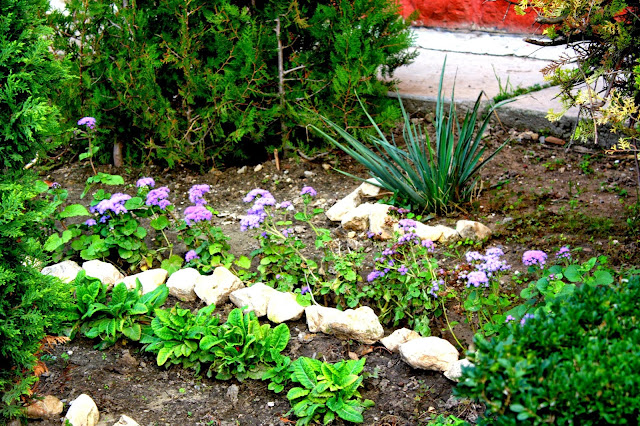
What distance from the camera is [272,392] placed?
3.15 m

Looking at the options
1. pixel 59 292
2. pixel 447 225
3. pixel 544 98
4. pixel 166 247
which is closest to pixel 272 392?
→ pixel 59 292

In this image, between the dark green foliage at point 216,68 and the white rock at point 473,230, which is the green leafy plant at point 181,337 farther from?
the dark green foliage at point 216,68

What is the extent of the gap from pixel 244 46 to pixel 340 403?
2.79m

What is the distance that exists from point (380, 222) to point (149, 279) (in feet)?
4.57

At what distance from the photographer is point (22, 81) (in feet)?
8.97

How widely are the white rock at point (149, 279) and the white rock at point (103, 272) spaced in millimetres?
67

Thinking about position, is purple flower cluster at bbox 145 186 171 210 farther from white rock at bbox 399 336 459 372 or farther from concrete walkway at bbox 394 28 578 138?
concrete walkway at bbox 394 28 578 138

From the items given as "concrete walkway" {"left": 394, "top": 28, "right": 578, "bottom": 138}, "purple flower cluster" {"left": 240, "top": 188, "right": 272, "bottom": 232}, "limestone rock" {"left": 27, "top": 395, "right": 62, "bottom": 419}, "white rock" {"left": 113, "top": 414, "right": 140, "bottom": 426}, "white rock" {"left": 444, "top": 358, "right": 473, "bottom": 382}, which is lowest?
"white rock" {"left": 113, "top": 414, "right": 140, "bottom": 426}

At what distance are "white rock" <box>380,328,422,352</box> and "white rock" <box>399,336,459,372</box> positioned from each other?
0.50 feet

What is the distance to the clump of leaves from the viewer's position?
3387mm

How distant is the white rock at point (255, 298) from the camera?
3596 mm

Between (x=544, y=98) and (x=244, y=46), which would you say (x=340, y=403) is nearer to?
(x=244, y=46)

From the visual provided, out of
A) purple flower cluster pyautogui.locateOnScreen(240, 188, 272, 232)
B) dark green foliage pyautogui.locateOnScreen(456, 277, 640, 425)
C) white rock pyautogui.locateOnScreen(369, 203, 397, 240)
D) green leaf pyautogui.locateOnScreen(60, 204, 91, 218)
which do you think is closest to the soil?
white rock pyautogui.locateOnScreen(369, 203, 397, 240)

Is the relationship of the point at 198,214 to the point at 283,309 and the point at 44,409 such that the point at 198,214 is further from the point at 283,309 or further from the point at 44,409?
the point at 44,409
